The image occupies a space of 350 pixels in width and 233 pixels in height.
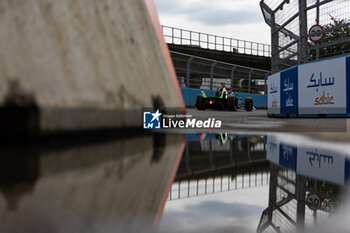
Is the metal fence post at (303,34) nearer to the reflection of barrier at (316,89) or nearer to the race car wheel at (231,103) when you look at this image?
the reflection of barrier at (316,89)

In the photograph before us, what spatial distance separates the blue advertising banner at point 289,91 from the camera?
28.3 feet

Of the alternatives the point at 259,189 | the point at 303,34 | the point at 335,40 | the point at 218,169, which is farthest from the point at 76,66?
the point at 303,34

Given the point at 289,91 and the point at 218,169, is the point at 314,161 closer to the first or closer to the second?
the point at 218,169

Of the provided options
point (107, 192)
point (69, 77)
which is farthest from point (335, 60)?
point (107, 192)

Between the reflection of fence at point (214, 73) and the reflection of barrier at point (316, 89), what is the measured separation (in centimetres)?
663

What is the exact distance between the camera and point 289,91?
9.01 meters

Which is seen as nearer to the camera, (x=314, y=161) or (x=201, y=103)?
(x=314, y=161)

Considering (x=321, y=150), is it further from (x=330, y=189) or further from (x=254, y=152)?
(x=330, y=189)

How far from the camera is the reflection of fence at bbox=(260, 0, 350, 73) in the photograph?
7660 millimetres

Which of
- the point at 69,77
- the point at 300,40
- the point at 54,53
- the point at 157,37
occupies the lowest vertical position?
the point at 69,77

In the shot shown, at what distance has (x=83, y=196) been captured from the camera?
1327 mm

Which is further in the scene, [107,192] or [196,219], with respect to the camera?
[107,192]

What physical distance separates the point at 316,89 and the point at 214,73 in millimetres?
15314

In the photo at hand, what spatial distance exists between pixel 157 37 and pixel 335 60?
4.88 meters
